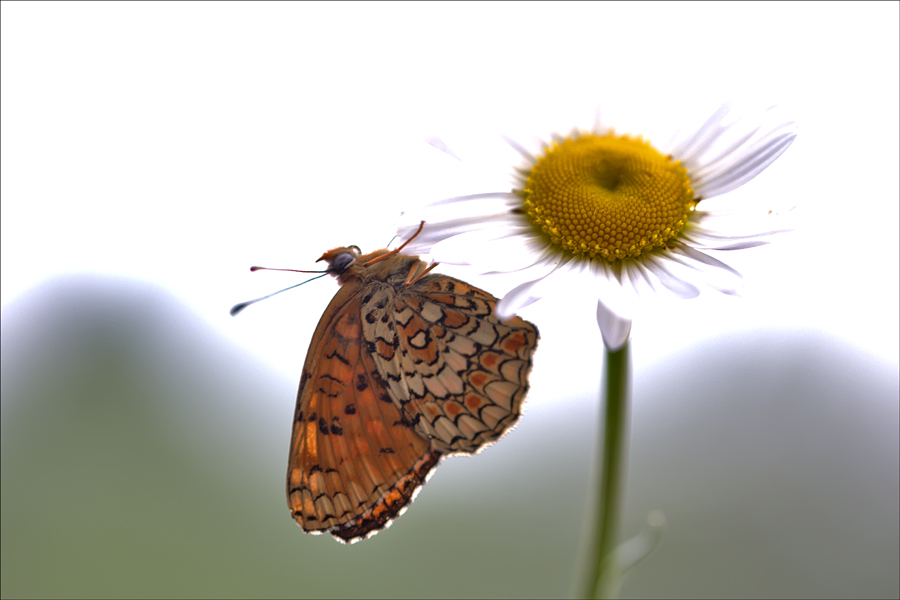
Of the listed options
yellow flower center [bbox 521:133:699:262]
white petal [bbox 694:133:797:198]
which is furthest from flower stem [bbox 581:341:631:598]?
white petal [bbox 694:133:797:198]

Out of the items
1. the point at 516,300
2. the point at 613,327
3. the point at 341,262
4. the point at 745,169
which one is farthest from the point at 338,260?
the point at 745,169

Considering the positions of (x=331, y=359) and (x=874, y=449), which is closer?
(x=331, y=359)

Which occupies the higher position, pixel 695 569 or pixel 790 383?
pixel 790 383

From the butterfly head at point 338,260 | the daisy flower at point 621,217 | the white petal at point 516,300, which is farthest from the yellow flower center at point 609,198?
the butterfly head at point 338,260

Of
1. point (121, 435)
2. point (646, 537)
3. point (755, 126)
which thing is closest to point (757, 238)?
point (755, 126)

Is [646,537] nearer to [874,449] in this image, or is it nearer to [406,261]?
[406,261]

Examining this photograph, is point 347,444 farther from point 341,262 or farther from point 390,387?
point 341,262
